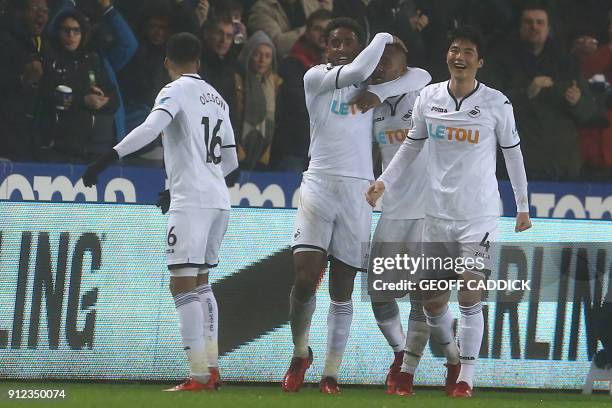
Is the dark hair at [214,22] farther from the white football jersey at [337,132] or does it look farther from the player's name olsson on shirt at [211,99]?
the player's name olsson on shirt at [211,99]

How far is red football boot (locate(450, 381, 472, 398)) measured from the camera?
7.73m

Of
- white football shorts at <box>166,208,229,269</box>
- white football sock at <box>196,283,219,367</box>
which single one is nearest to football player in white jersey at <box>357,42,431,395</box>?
white football sock at <box>196,283,219,367</box>

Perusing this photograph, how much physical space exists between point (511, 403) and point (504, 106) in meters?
1.77

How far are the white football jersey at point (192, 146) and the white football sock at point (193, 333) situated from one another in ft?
1.87

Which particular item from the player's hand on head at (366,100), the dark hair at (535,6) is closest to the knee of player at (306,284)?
the player's hand on head at (366,100)

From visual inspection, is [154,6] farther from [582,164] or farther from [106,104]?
[582,164]

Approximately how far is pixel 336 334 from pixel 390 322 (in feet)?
1.60

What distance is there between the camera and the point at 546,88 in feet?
42.5

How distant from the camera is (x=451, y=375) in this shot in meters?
8.09

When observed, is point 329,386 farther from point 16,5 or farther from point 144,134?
point 16,5

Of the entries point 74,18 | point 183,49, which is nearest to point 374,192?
point 183,49

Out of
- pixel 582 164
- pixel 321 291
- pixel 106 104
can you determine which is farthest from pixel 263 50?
pixel 321 291

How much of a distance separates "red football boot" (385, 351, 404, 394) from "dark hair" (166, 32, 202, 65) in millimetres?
2353

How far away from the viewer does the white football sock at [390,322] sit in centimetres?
841
